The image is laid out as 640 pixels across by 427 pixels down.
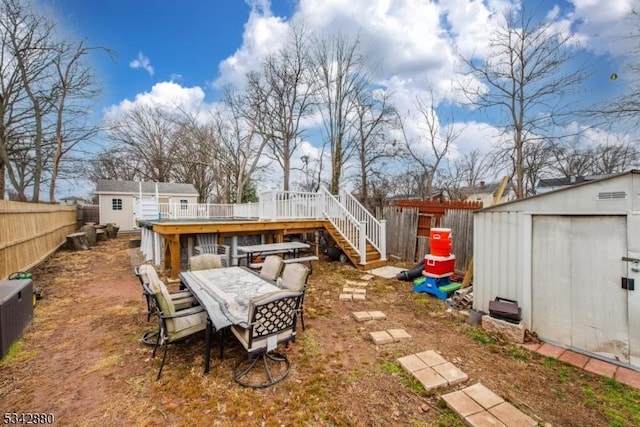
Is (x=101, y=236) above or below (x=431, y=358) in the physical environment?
above

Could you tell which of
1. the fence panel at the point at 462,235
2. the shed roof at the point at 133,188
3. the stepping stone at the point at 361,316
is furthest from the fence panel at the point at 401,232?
the shed roof at the point at 133,188

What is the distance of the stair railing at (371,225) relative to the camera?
8023mm

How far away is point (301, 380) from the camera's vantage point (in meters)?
2.71

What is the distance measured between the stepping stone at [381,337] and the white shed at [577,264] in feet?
5.51

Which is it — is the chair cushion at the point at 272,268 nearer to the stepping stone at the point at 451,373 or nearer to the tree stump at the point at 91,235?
the stepping stone at the point at 451,373

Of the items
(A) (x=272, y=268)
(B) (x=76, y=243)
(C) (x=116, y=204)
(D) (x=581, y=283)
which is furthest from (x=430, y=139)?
(C) (x=116, y=204)

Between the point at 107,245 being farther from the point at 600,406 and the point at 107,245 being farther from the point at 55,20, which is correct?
the point at 600,406

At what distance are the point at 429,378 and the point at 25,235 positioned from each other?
9.47 metres

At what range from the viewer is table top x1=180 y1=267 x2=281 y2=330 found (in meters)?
2.70

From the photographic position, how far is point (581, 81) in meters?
7.51

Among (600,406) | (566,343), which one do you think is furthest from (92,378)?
(566,343)

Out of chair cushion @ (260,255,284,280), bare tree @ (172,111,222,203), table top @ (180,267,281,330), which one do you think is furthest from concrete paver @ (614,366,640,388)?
bare tree @ (172,111,222,203)

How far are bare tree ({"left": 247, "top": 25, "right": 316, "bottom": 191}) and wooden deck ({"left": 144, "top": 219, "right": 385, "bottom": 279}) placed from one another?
685 centimetres

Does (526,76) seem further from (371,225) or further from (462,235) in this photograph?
(371,225)
